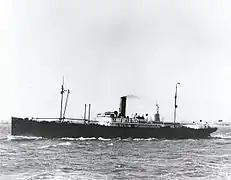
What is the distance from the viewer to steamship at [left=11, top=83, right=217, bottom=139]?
167 feet

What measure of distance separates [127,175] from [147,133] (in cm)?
3580

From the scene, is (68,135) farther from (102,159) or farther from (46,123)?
(102,159)

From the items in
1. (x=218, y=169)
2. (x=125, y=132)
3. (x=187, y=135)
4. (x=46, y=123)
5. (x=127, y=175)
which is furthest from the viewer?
(x=187, y=135)

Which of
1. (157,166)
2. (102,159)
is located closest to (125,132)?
(102,159)

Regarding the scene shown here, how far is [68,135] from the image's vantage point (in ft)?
169

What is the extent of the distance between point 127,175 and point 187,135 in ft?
140

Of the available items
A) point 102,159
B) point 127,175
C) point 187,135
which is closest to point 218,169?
point 127,175

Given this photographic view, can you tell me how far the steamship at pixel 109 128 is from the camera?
50.8 meters

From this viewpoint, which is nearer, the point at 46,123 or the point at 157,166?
the point at 157,166

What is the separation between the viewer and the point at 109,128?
53125mm

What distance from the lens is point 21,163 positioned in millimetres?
25859

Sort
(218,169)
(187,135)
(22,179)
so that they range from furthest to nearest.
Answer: (187,135)
(218,169)
(22,179)

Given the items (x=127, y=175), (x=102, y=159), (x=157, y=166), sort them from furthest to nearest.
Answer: (x=102, y=159) < (x=157, y=166) < (x=127, y=175)

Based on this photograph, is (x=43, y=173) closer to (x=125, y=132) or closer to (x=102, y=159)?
(x=102, y=159)
